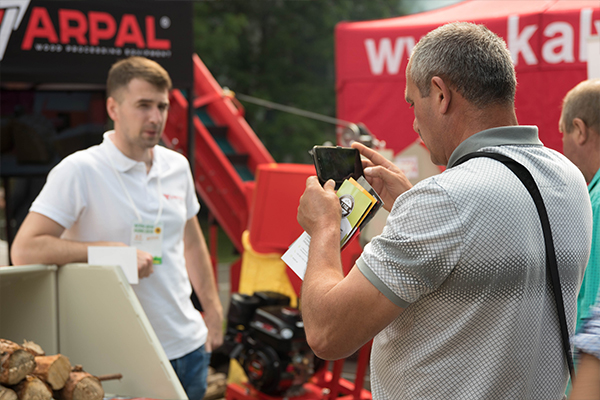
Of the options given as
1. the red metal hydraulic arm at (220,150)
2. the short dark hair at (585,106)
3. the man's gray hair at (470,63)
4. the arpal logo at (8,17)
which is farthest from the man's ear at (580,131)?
the red metal hydraulic arm at (220,150)

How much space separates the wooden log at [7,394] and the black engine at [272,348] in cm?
220

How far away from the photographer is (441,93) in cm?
130

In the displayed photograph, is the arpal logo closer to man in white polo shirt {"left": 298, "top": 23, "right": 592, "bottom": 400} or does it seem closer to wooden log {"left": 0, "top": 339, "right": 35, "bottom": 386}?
wooden log {"left": 0, "top": 339, "right": 35, "bottom": 386}

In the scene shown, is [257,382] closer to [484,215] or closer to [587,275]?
[587,275]

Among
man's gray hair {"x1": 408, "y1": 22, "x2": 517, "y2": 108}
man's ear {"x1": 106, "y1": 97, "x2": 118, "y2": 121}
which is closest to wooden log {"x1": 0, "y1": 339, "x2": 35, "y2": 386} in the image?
man's ear {"x1": 106, "y1": 97, "x2": 118, "y2": 121}

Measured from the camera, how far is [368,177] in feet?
5.38

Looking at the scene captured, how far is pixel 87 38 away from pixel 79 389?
2.92 metres

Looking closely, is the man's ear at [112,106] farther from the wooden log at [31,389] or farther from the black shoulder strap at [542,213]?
the black shoulder strap at [542,213]

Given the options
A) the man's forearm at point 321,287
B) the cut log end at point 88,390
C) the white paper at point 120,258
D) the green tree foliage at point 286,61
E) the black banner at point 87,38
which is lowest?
the cut log end at point 88,390

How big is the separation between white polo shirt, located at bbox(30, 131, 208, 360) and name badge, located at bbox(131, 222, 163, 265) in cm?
3

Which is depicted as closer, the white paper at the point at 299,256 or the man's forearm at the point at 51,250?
the white paper at the point at 299,256

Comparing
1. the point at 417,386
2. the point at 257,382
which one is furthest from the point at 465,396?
the point at 257,382

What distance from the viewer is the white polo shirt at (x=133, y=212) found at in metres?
2.46

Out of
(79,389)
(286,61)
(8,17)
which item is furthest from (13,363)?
(286,61)
